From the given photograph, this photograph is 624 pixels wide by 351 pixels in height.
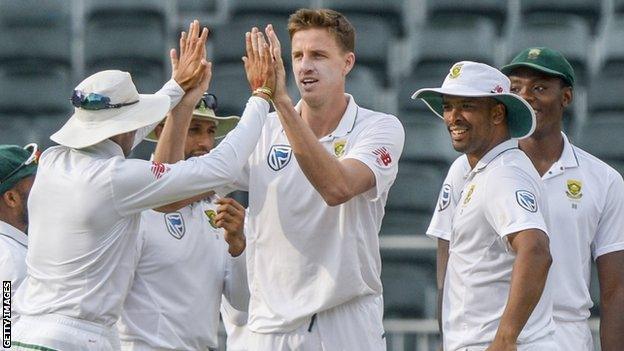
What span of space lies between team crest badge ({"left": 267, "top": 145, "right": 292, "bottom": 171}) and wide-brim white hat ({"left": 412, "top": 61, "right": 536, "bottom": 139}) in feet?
1.83

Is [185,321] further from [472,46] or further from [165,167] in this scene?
[472,46]

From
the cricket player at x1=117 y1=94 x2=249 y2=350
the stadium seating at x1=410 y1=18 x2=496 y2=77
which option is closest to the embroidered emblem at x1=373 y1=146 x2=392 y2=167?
the cricket player at x1=117 y1=94 x2=249 y2=350

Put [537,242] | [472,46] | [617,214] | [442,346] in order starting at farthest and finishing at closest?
[472,46]
[617,214]
[442,346]
[537,242]

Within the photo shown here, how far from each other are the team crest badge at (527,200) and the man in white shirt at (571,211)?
62cm

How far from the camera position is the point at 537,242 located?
4.63 meters

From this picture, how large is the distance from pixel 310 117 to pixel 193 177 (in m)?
0.62

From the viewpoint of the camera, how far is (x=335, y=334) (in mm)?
5125

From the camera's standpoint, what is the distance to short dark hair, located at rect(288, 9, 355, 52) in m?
5.26

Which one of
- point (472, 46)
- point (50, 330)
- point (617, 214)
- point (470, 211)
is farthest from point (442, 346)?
point (472, 46)

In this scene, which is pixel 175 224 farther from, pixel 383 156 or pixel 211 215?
pixel 383 156

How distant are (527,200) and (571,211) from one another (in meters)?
0.71

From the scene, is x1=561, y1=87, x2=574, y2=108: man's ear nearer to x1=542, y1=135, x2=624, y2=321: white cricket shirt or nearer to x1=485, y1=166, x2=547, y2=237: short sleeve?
x1=542, y1=135, x2=624, y2=321: white cricket shirt

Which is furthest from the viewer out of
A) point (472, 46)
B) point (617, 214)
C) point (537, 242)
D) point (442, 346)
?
point (472, 46)

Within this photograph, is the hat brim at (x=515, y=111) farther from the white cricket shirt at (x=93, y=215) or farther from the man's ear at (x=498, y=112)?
→ the white cricket shirt at (x=93, y=215)
